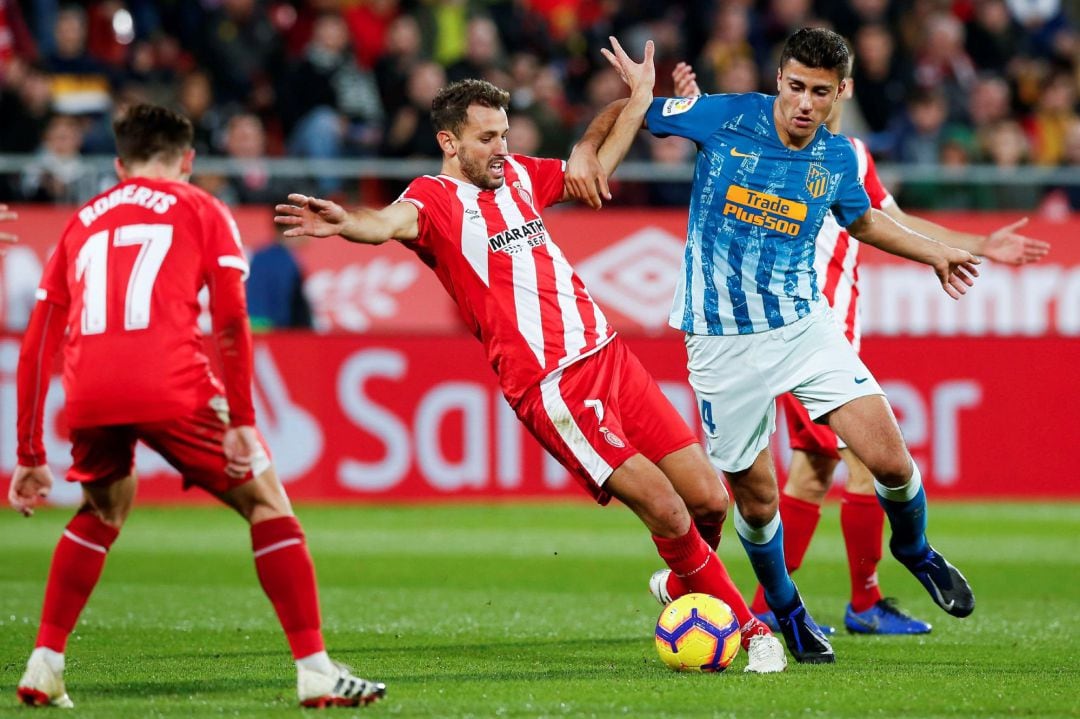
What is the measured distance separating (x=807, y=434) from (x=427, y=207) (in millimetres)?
2451

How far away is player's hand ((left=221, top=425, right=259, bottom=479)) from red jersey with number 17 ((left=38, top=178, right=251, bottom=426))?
205 mm

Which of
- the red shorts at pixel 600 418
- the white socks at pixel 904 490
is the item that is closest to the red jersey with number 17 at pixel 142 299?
the red shorts at pixel 600 418

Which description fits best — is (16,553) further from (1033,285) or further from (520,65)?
(1033,285)

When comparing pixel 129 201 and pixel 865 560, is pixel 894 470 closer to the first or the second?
pixel 865 560

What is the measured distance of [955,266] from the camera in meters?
6.86

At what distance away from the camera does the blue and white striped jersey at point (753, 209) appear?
6.82m

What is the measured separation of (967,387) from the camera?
543 inches

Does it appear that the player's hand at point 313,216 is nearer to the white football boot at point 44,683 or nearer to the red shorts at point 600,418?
the red shorts at point 600,418

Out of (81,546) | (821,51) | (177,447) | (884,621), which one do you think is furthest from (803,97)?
(81,546)

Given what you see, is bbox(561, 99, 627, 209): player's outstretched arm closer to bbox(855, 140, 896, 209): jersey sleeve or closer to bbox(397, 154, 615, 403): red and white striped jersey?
bbox(397, 154, 615, 403): red and white striped jersey

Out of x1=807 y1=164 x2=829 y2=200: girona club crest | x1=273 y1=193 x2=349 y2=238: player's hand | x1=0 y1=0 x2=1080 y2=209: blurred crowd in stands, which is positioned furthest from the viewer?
x1=0 y1=0 x2=1080 y2=209: blurred crowd in stands

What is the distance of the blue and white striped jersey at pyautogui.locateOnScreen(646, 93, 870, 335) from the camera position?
682cm

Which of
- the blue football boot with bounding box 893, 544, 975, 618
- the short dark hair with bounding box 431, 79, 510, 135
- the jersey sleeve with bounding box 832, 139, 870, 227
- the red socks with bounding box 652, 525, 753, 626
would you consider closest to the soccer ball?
the red socks with bounding box 652, 525, 753, 626

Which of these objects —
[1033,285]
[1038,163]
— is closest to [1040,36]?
[1038,163]
